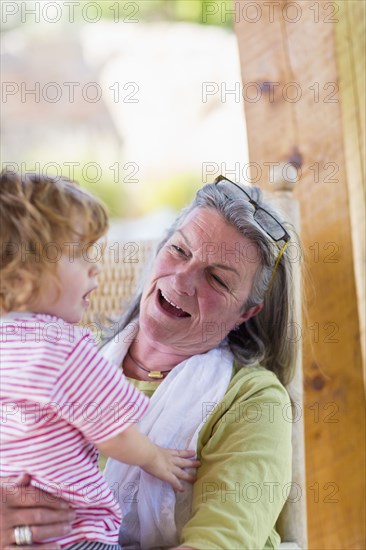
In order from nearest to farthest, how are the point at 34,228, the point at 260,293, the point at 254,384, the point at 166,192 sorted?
the point at 34,228 < the point at 254,384 < the point at 260,293 < the point at 166,192

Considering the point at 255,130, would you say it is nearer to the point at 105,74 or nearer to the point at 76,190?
the point at 76,190

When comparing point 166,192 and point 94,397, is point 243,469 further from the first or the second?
point 166,192

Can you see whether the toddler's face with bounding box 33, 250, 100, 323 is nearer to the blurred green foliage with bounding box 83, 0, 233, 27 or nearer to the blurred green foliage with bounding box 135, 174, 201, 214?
the blurred green foliage with bounding box 135, 174, 201, 214

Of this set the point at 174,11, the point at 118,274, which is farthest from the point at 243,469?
the point at 174,11

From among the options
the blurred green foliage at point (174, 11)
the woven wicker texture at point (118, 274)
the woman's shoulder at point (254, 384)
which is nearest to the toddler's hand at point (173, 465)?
the woman's shoulder at point (254, 384)

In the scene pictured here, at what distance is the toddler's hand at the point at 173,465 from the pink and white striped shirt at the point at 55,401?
0.51 ft

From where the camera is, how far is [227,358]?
4.95 feet

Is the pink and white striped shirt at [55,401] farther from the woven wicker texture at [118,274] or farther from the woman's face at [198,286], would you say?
the woven wicker texture at [118,274]

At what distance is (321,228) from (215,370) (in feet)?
2.09

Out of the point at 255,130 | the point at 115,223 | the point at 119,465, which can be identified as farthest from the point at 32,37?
the point at 119,465

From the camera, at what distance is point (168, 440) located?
1365mm

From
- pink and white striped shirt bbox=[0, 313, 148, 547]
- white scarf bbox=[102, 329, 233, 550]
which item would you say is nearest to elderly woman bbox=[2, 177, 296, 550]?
white scarf bbox=[102, 329, 233, 550]

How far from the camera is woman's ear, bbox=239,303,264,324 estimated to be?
61.6 inches

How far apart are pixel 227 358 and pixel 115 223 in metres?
2.79
